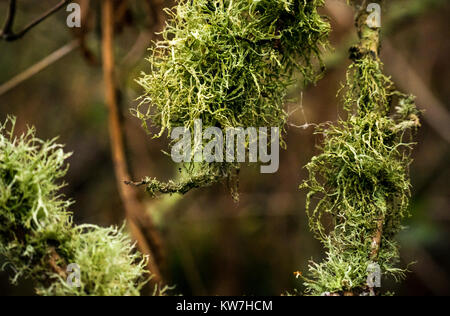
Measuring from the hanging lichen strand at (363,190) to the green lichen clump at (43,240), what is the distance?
0.26 m

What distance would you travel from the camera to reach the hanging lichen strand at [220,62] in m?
0.67

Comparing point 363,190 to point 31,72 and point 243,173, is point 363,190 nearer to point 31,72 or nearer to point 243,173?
point 31,72

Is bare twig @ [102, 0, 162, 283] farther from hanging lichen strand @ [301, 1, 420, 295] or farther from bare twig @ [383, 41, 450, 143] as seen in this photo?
bare twig @ [383, 41, 450, 143]

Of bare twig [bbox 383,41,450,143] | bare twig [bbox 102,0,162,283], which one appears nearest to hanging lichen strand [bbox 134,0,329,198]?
bare twig [bbox 102,0,162,283]

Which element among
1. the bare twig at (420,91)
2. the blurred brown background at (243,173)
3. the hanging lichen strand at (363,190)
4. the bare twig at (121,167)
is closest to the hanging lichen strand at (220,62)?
the hanging lichen strand at (363,190)

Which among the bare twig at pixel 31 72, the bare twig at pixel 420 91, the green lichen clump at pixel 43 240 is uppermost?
the bare twig at pixel 420 91

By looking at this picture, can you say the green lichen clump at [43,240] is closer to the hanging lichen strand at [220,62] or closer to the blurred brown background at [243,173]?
the hanging lichen strand at [220,62]

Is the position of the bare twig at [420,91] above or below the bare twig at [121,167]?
above

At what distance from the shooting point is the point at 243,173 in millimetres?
2414

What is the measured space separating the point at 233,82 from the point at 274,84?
77 millimetres

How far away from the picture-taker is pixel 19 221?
1.87 feet
